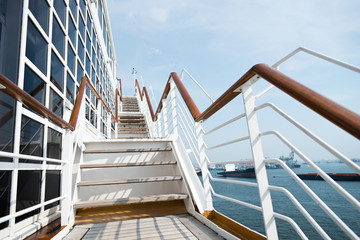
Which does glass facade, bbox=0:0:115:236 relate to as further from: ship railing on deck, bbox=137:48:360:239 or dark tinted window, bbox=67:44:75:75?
ship railing on deck, bbox=137:48:360:239

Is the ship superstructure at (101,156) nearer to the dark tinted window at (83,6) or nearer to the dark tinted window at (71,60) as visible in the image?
the dark tinted window at (71,60)

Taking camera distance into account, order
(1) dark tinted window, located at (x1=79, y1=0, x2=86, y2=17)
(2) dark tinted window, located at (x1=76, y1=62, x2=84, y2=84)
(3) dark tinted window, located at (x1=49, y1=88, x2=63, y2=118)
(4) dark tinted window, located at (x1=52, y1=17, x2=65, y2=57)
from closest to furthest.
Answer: (3) dark tinted window, located at (x1=49, y1=88, x2=63, y2=118) → (4) dark tinted window, located at (x1=52, y1=17, x2=65, y2=57) → (2) dark tinted window, located at (x1=76, y1=62, x2=84, y2=84) → (1) dark tinted window, located at (x1=79, y1=0, x2=86, y2=17)

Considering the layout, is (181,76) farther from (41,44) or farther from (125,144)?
(41,44)

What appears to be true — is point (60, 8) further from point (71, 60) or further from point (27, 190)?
point (27, 190)

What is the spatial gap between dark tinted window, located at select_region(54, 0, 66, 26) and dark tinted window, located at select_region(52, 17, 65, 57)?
0.15 m

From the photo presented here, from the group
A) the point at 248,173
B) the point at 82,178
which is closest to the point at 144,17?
the point at 82,178

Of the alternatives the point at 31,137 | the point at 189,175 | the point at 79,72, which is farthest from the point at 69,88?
the point at 189,175

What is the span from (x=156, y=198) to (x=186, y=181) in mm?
307

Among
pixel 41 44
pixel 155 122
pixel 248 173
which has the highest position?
pixel 41 44

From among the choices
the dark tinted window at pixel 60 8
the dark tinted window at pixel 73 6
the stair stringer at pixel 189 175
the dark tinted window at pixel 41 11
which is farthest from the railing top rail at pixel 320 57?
the dark tinted window at pixel 73 6

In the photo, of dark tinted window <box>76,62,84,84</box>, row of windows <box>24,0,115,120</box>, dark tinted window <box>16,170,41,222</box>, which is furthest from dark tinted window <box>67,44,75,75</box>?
dark tinted window <box>16,170,41,222</box>

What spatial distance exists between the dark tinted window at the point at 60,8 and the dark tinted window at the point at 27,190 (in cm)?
170

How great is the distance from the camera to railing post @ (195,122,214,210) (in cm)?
158

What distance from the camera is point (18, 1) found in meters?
1.48
